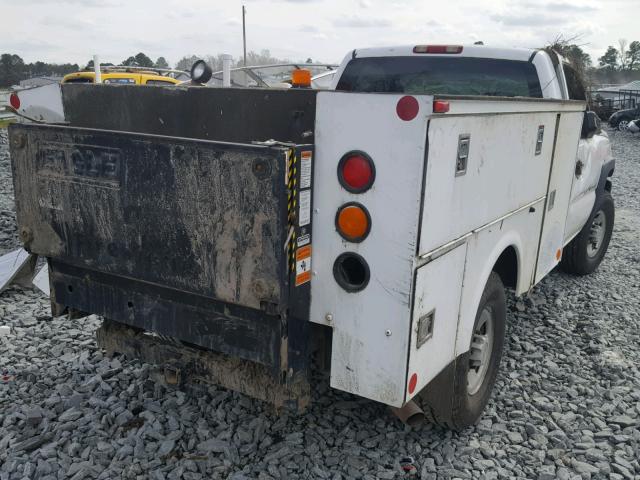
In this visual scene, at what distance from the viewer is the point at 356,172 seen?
93.7 inches

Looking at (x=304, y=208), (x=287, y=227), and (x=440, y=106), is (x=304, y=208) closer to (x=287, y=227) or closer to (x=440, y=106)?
(x=287, y=227)

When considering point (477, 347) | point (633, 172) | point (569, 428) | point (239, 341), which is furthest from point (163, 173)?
point (633, 172)

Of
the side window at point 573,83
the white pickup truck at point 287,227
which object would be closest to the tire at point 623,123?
the side window at point 573,83

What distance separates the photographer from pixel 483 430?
354cm

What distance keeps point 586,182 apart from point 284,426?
11.6 feet

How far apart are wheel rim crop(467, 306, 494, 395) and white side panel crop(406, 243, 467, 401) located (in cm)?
58

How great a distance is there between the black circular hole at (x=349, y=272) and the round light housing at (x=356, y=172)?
0.28 m

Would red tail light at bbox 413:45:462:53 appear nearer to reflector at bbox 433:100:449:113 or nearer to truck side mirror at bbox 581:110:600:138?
truck side mirror at bbox 581:110:600:138

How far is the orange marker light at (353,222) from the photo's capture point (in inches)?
94.6

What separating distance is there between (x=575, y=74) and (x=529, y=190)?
2310 mm

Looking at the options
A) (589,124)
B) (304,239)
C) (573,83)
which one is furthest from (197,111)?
(573,83)

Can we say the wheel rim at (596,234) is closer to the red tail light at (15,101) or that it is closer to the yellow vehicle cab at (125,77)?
the red tail light at (15,101)

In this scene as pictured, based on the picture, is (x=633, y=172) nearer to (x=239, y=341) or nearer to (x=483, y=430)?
(x=483, y=430)

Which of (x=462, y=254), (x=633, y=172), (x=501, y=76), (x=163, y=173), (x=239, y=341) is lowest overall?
(x=633, y=172)
